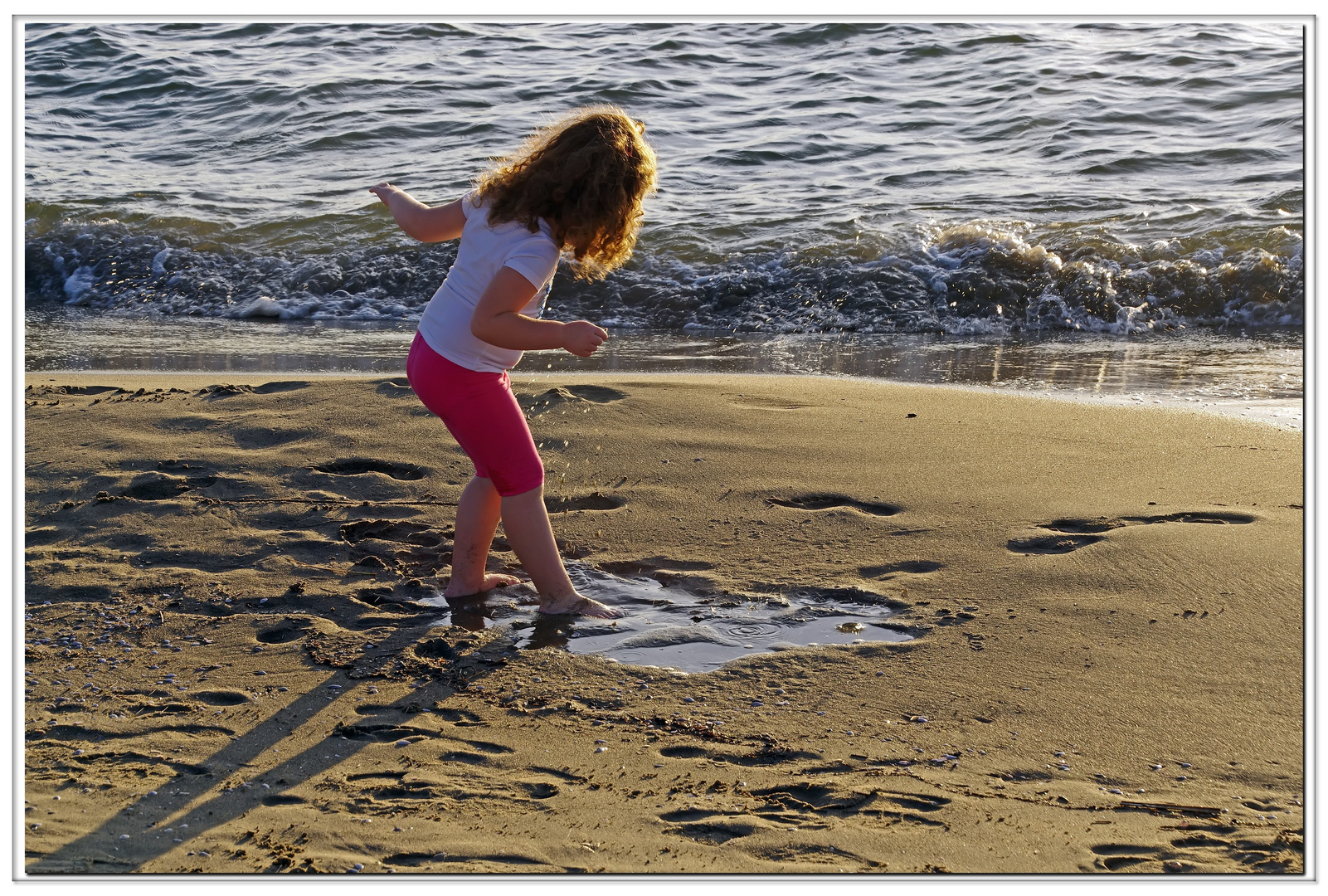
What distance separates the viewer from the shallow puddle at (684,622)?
9.37 feet

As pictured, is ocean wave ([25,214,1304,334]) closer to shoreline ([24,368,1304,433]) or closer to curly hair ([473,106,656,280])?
shoreline ([24,368,1304,433])

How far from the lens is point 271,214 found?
10.1 m

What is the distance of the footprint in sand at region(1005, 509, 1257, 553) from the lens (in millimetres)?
3459

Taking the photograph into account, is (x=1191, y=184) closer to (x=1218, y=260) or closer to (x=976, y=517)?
(x=1218, y=260)

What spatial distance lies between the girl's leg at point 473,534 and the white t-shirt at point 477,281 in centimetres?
38

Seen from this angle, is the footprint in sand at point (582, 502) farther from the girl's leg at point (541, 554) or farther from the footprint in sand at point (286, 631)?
the footprint in sand at point (286, 631)

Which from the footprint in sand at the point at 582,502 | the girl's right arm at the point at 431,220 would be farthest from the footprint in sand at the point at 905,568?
the girl's right arm at the point at 431,220

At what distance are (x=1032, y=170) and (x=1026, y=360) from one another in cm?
493

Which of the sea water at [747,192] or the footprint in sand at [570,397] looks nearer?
the footprint in sand at [570,397]

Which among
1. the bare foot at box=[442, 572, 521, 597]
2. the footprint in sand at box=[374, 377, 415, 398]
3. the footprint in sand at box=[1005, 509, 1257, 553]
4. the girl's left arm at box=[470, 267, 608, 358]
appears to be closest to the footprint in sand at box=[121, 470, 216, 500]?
the footprint in sand at box=[374, 377, 415, 398]

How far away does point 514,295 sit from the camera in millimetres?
2758

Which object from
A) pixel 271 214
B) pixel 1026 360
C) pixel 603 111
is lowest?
pixel 1026 360

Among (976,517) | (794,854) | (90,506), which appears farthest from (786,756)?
(90,506)

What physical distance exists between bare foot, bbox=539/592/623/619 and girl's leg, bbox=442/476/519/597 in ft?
0.82
